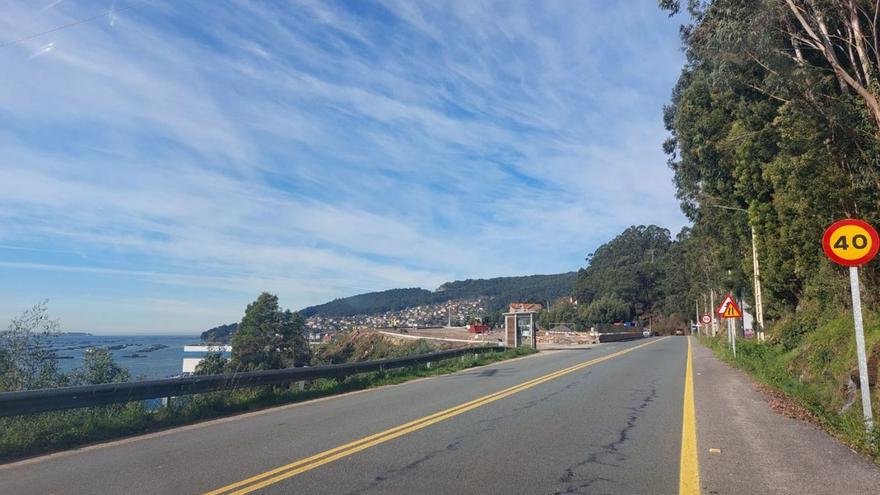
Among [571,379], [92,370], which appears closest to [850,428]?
[571,379]

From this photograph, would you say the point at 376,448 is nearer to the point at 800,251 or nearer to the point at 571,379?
the point at 571,379

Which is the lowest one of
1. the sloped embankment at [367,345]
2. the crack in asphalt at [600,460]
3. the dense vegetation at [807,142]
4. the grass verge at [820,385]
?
the sloped embankment at [367,345]

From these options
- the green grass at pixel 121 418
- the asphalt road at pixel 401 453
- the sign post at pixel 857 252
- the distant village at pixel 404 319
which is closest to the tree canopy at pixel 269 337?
the green grass at pixel 121 418

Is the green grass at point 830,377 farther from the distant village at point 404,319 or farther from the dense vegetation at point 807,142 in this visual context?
the distant village at point 404,319

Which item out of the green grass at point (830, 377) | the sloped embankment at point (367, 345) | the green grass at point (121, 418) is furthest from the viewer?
the sloped embankment at point (367, 345)

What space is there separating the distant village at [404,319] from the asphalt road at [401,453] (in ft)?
283

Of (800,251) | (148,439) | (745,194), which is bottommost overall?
(148,439)

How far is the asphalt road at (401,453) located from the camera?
702 cm

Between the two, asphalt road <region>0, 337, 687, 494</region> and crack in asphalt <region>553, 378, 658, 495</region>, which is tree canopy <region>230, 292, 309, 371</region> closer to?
asphalt road <region>0, 337, 687, 494</region>

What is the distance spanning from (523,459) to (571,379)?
1159 centimetres

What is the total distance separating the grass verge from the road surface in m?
0.34

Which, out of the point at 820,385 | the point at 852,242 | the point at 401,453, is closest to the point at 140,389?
the point at 401,453

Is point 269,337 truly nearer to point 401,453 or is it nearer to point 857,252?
point 401,453

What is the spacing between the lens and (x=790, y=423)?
11.0 m
